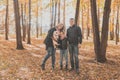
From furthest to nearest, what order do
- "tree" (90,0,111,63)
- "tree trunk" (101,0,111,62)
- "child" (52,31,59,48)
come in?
"tree" (90,0,111,63), "tree trunk" (101,0,111,62), "child" (52,31,59,48)

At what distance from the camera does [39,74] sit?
11352 mm

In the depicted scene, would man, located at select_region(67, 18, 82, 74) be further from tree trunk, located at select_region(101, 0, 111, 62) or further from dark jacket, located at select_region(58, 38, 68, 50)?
tree trunk, located at select_region(101, 0, 111, 62)

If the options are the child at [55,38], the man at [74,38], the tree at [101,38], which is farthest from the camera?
the tree at [101,38]

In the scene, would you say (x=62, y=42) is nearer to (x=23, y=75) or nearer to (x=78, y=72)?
(x=78, y=72)

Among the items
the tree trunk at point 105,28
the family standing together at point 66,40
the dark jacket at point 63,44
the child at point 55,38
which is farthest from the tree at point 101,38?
the child at point 55,38

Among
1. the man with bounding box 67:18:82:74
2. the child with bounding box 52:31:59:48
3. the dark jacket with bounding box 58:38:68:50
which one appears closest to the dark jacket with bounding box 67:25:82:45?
the man with bounding box 67:18:82:74

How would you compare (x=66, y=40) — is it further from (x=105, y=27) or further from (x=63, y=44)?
(x=105, y=27)

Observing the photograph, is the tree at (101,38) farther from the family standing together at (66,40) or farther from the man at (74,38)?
the man at (74,38)

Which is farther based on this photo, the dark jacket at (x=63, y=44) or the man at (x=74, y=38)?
the dark jacket at (x=63, y=44)

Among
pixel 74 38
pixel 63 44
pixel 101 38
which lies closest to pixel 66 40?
pixel 63 44

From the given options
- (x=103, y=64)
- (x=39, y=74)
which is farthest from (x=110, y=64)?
(x=39, y=74)

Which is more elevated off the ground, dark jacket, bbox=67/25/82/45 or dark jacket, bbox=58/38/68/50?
dark jacket, bbox=67/25/82/45

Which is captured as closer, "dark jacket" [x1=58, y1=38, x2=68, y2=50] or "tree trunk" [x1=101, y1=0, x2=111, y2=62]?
"dark jacket" [x1=58, y1=38, x2=68, y2=50]

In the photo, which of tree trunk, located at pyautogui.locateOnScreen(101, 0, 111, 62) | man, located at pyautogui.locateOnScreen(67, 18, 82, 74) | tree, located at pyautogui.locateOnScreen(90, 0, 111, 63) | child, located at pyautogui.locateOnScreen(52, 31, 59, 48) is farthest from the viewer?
tree, located at pyautogui.locateOnScreen(90, 0, 111, 63)
